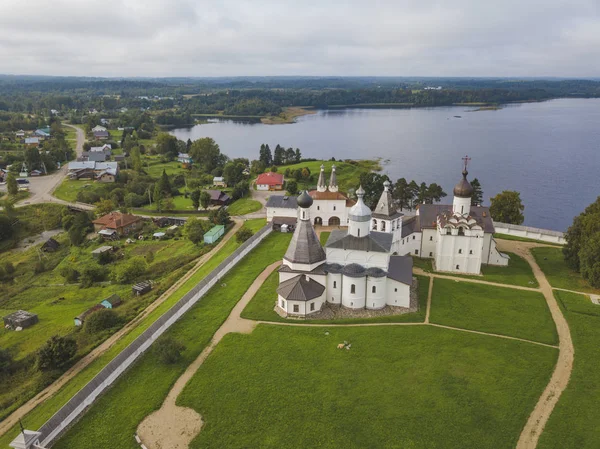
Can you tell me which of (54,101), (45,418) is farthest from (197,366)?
(54,101)

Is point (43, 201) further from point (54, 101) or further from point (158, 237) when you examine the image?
point (54, 101)

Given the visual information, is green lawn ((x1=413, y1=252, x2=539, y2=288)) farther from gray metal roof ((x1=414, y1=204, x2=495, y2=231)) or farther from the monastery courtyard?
the monastery courtyard

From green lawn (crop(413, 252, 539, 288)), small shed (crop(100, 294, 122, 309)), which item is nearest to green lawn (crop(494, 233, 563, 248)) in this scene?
green lawn (crop(413, 252, 539, 288))

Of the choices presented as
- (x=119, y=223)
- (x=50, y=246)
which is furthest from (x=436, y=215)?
(x=50, y=246)

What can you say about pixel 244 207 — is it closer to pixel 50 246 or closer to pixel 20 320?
pixel 50 246

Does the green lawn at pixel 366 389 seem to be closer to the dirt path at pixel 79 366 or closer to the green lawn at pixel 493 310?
the green lawn at pixel 493 310

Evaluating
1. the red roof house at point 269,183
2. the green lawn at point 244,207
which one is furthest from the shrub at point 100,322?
the red roof house at point 269,183
